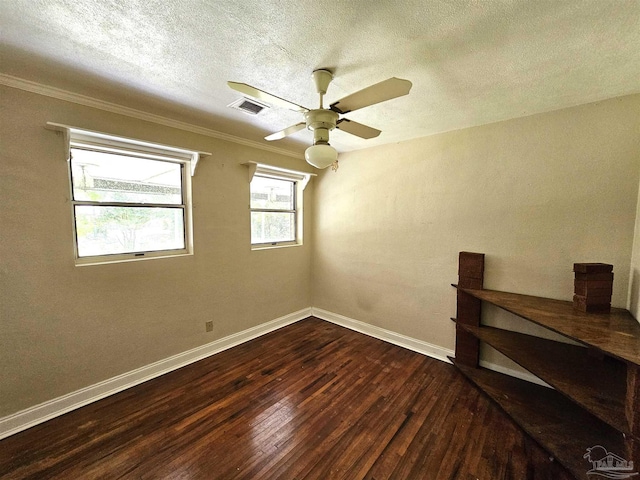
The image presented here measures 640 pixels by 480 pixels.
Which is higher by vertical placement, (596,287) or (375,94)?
(375,94)

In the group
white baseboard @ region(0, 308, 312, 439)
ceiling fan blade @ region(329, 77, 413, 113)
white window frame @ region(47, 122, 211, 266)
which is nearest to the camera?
ceiling fan blade @ region(329, 77, 413, 113)

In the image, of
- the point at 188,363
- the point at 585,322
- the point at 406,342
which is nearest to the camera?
the point at 585,322

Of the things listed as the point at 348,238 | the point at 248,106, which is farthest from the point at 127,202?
the point at 348,238

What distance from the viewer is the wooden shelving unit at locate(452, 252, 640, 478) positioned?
1327mm

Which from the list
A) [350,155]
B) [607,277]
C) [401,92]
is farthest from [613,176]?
[350,155]

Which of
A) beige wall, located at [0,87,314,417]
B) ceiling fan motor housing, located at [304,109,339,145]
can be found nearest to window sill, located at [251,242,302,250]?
beige wall, located at [0,87,314,417]

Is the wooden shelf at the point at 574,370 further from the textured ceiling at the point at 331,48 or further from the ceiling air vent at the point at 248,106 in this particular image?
the ceiling air vent at the point at 248,106

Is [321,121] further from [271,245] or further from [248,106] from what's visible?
[271,245]

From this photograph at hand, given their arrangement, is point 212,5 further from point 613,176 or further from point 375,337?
point 375,337

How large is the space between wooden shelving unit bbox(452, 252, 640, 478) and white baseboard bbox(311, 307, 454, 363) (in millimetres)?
286

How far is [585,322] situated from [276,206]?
3237 millimetres

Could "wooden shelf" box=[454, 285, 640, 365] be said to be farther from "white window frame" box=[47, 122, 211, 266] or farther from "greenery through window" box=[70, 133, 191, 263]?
"greenery through window" box=[70, 133, 191, 263]

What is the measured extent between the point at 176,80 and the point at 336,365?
283 cm

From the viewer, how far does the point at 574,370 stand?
5.76ft
